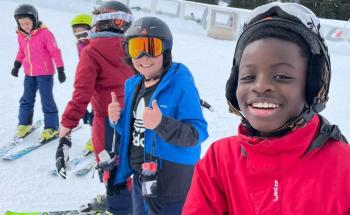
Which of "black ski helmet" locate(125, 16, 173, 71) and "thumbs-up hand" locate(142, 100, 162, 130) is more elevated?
"black ski helmet" locate(125, 16, 173, 71)

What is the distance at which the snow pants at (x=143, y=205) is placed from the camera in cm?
273

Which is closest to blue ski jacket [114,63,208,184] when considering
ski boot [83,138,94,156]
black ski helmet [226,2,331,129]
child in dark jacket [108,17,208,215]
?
child in dark jacket [108,17,208,215]

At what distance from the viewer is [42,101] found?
19.7ft

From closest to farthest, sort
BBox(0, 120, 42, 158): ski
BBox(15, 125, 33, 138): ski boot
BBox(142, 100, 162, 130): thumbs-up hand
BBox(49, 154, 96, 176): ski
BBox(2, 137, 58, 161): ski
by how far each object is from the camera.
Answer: BBox(142, 100, 162, 130): thumbs-up hand
BBox(49, 154, 96, 176): ski
BBox(2, 137, 58, 161): ski
BBox(0, 120, 42, 158): ski
BBox(15, 125, 33, 138): ski boot

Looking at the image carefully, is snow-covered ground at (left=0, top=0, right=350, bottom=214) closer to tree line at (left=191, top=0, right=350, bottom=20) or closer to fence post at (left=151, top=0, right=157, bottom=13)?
fence post at (left=151, top=0, right=157, bottom=13)

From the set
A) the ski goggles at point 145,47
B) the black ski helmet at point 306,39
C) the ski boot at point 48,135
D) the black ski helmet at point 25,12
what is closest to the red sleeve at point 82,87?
the ski goggles at point 145,47

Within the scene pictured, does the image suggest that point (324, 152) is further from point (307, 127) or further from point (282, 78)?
point (282, 78)

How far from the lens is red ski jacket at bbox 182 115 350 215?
50.3 inches

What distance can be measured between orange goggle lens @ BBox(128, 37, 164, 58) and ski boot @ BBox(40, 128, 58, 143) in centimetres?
357

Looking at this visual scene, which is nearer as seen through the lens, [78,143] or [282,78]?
[282,78]

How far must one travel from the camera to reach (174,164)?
2.67 meters

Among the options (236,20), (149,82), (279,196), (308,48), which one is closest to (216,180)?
(279,196)

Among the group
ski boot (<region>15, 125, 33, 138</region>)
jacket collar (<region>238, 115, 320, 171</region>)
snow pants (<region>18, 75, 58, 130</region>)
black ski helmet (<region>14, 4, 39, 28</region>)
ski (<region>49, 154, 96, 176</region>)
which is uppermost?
black ski helmet (<region>14, 4, 39, 28</region>)

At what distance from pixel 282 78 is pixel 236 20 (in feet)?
46.6
